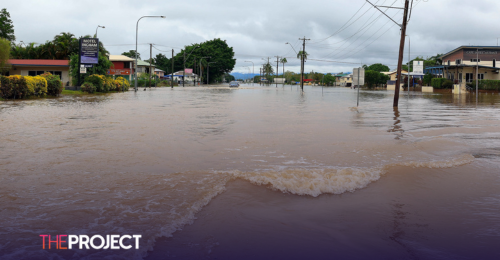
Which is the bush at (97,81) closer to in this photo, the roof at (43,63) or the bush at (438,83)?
the roof at (43,63)

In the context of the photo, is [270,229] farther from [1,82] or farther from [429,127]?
[1,82]

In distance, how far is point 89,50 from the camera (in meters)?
48.2

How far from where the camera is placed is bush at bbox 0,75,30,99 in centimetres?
2836

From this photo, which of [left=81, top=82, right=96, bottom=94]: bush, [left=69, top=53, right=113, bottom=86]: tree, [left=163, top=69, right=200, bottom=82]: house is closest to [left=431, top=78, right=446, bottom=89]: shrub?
[left=69, top=53, right=113, bottom=86]: tree

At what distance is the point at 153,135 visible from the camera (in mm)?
11727

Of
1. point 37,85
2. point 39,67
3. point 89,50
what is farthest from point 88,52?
point 37,85

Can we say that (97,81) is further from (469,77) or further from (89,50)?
(469,77)

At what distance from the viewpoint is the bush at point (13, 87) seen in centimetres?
2836

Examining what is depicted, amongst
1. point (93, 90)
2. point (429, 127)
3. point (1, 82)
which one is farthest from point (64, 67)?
point (429, 127)

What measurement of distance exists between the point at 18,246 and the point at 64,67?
203 ft

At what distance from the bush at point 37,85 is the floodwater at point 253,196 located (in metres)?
21.7

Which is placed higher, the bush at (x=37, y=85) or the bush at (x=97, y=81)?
the bush at (x=97, y=81)

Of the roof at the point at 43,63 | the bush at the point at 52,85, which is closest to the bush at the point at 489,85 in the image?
the bush at the point at 52,85

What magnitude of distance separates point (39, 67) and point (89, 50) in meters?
16.1
